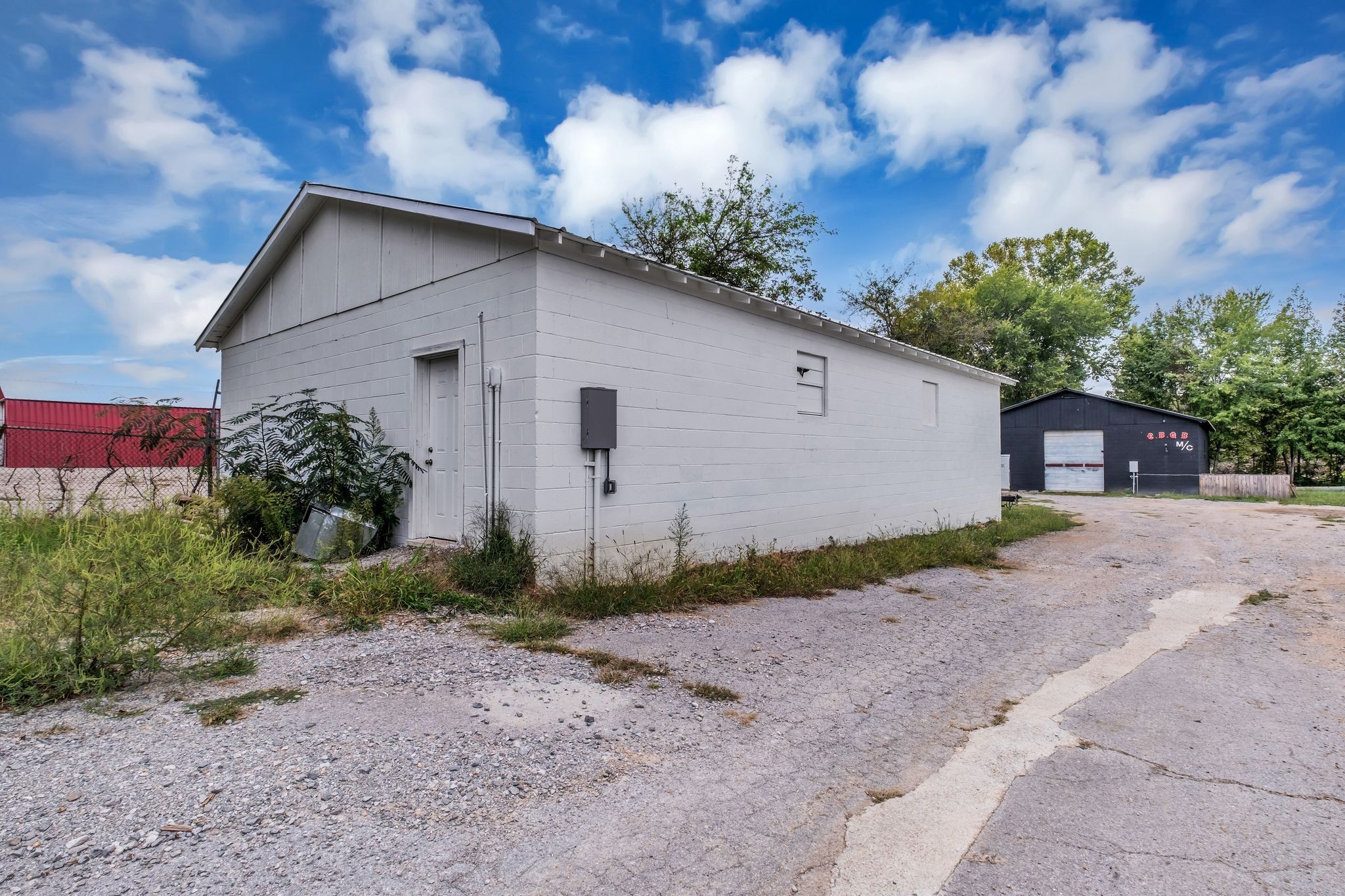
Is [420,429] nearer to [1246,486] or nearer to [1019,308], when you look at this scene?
[1246,486]

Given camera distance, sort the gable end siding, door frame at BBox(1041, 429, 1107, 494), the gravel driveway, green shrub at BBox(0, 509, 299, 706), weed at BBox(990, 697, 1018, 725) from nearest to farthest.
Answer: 1. the gravel driveway
2. green shrub at BBox(0, 509, 299, 706)
3. weed at BBox(990, 697, 1018, 725)
4. the gable end siding
5. door frame at BBox(1041, 429, 1107, 494)

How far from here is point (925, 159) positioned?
51.2 feet

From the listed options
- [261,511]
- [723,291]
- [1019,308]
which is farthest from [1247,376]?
[261,511]

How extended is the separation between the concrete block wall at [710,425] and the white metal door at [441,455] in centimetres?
159

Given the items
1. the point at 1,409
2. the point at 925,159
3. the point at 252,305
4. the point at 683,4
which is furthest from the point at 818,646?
the point at 1,409

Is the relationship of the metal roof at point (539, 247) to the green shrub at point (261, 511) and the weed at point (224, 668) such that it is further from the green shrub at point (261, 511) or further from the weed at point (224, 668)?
the weed at point (224, 668)

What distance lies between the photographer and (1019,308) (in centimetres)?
3669

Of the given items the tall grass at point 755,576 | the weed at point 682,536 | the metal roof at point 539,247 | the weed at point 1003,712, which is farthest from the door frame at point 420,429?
the weed at point 1003,712

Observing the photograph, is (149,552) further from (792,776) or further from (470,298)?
→ (792,776)

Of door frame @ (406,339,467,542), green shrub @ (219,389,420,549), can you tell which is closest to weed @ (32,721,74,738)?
green shrub @ (219,389,420,549)

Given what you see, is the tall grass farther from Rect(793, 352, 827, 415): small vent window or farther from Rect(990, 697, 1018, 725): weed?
Rect(990, 697, 1018, 725): weed

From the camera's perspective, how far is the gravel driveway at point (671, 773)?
85.7 inches

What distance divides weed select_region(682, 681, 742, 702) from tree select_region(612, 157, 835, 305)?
17.9 m

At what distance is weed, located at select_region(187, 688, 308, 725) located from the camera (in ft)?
10.4
